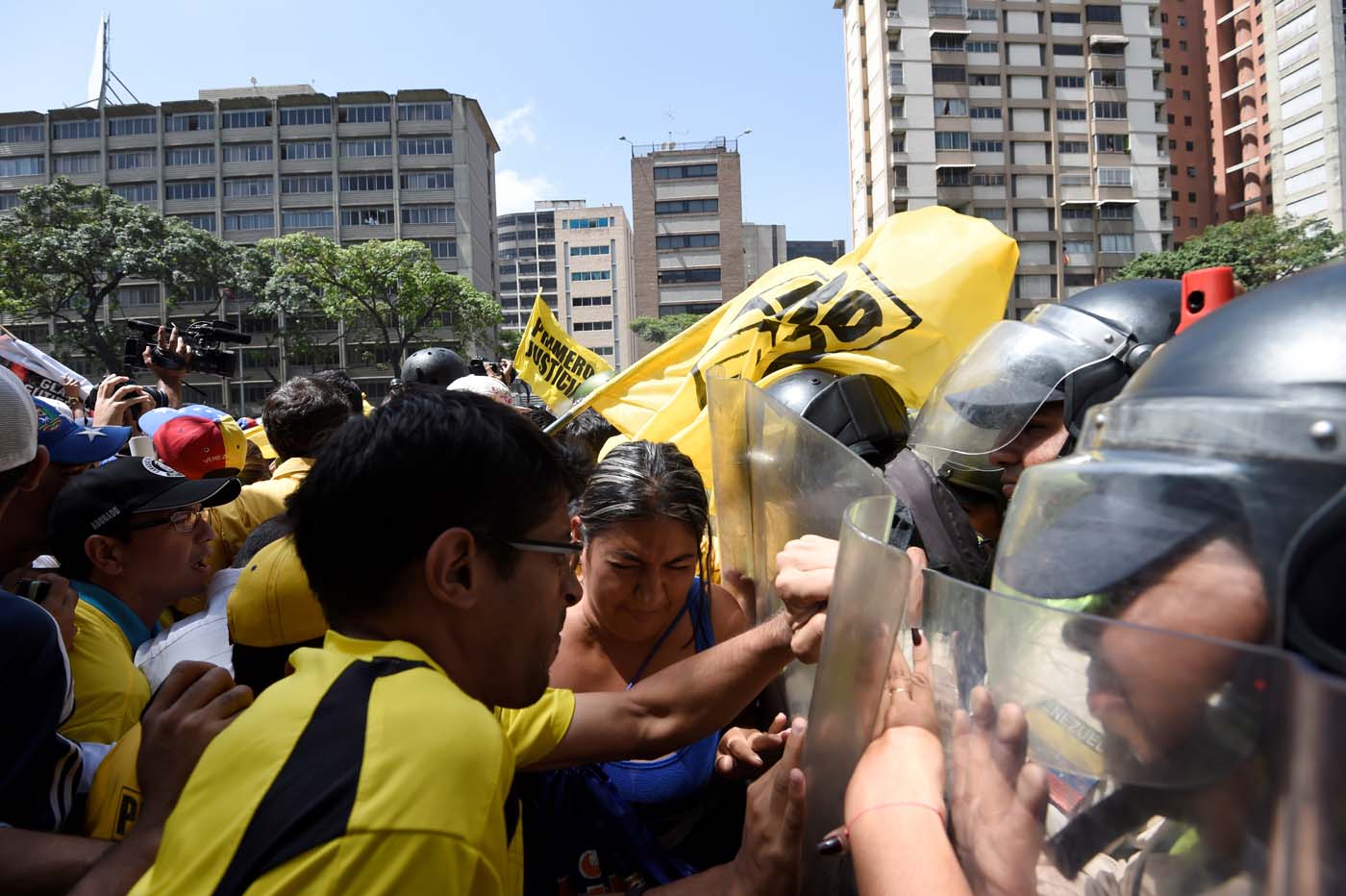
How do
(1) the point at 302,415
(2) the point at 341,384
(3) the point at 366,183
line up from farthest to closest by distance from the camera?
(3) the point at 366,183 → (2) the point at 341,384 → (1) the point at 302,415

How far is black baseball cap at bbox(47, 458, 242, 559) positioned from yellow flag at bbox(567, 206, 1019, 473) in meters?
1.22

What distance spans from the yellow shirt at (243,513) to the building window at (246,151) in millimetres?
71156

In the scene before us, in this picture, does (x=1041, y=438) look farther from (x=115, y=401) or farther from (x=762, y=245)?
(x=762, y=245)

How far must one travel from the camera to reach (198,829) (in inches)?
38.9

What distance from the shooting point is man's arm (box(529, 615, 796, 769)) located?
6.23 ft

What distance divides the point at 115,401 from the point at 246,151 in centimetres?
7116

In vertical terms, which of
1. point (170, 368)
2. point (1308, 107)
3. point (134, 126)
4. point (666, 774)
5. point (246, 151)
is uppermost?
point (134, 126)

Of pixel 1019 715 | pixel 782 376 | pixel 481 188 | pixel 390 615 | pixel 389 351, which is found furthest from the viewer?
pixel 481 188

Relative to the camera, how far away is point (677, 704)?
2.01 m

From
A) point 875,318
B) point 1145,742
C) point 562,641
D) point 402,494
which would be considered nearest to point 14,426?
point 402,494

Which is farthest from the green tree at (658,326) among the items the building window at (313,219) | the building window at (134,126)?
the building window at (134,126)

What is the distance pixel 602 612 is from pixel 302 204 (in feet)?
233

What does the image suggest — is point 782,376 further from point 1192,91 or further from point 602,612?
point 1192,91

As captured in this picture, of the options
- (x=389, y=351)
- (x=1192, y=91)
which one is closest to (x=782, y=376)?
(x=389, y=351)
